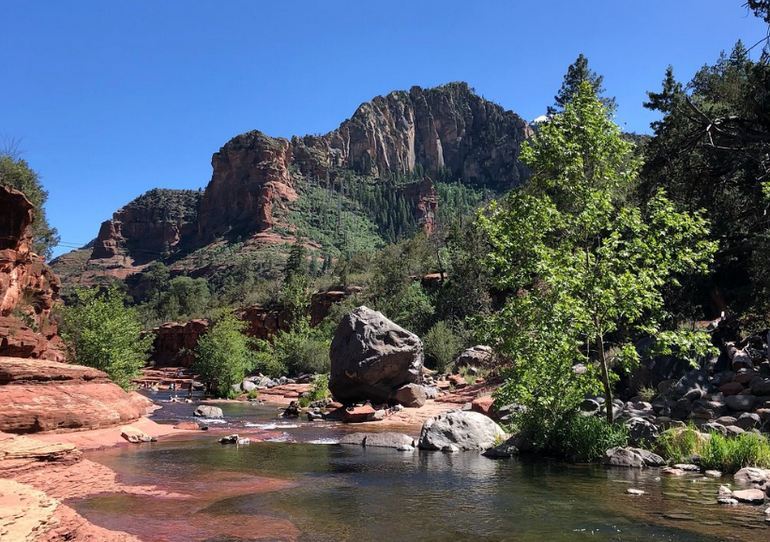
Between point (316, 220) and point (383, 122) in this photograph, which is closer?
point (316, 220)

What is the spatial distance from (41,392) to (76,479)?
5.94 m

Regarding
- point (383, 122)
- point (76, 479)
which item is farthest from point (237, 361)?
point (383, 122)

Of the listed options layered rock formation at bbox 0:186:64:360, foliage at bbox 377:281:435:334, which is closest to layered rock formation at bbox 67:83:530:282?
foliage at bbox 377:281:435:334

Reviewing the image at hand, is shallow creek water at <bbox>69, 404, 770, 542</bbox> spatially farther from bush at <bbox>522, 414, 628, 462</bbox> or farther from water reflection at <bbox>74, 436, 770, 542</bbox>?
bush at <bbox>522, 414, 628, 462</bbox>

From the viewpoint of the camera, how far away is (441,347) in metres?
37.0

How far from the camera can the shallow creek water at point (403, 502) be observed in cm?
674

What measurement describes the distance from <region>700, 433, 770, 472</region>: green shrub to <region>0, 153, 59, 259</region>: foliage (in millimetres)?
37154

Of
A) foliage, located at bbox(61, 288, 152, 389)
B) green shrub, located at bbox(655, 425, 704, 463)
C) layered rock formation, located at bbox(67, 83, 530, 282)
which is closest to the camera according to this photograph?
green shrub, located at bbox(655, 425, 704, 463)

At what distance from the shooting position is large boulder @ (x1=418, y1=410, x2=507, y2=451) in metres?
13.9

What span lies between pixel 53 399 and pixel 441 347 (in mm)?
26634

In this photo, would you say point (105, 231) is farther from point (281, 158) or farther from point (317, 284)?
point (317, 284)

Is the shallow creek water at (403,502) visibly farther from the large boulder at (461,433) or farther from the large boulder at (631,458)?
the large boulder at (461,433)

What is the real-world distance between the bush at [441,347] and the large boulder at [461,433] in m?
21.6

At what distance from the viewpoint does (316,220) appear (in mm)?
136125
